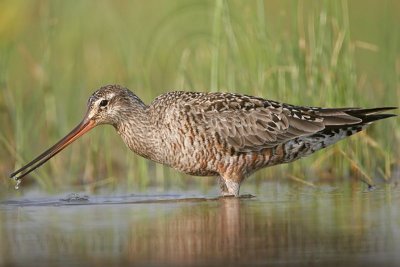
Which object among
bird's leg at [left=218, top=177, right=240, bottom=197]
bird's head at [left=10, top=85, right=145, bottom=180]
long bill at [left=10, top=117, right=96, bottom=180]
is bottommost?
bird's leg at [left=218, top=177, right=240, bottom=197]

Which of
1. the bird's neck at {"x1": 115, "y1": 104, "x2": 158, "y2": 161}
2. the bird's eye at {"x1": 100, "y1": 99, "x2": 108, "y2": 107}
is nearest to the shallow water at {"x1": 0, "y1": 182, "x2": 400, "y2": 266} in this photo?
the bird's neck at {"x1": 115, "y1": 104, "x2": 158, "y2": 161}

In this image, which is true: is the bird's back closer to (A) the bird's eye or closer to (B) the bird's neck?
(B) the bird's neck

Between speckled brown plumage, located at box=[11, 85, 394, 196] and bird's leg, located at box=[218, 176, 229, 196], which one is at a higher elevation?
speckled brown plumage, located at box=[11, 85, 394, 196]

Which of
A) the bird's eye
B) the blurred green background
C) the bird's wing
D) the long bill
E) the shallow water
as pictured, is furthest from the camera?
the blurred green background

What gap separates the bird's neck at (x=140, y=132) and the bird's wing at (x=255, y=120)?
1.62 ft

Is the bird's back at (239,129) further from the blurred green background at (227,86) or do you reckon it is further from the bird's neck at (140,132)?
the blurred green background at (227,86)

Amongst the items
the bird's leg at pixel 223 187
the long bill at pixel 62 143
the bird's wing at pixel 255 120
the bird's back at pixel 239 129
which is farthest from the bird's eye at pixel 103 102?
the bird's leg at pixel 223 187

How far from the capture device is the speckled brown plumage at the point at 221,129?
10.2 metres

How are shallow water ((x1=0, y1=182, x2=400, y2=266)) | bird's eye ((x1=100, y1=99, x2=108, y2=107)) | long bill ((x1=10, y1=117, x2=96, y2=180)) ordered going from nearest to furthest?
1. shallow water ((x1=0, y1=182, x2=400, y2=266))
2. long bill ((x1=10, y1=117, x2=96, y2=180))
3. bird's eye ((x1=100, y1=99, x2=108, y2=107))

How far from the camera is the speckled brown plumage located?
33.4ft

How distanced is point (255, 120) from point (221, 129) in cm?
42

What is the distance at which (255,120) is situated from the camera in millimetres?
10531

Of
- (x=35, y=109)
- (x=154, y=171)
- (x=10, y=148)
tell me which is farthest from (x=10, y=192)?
(x=154, y=171)

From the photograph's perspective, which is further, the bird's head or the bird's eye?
the bird's eye
